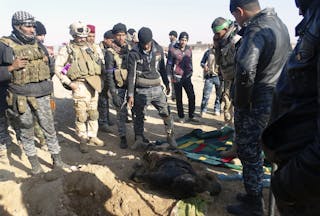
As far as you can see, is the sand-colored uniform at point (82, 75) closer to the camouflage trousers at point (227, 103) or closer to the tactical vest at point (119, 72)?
the tactical vest at point (119, 72)

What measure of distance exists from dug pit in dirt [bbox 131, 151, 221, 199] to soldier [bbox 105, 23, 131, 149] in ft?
6.88

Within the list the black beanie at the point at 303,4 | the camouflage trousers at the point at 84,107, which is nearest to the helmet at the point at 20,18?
the camouflage trousers at the point at 84,107

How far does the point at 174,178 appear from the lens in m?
3.19

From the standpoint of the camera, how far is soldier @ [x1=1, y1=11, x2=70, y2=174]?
4.11 metres

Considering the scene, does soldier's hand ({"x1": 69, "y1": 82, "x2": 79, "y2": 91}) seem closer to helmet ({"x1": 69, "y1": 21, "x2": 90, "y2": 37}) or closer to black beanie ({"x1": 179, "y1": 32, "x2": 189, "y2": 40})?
helmet ({"x1": 69, "y1": 21, "x2": 90, "y2": 37})

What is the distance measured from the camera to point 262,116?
285cm

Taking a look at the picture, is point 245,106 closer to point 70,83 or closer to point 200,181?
point 200,181

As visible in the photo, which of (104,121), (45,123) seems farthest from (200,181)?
(104,121)

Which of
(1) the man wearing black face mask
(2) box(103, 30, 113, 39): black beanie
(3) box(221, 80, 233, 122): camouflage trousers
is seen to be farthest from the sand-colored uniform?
(1) the man wearing black face mask

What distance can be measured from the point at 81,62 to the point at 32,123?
1.45 metres

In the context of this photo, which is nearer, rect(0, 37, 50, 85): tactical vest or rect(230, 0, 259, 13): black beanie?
rect(230, 0, 259, 13): black beanie

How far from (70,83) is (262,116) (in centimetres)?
360

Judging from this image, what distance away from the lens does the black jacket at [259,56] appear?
260 cm

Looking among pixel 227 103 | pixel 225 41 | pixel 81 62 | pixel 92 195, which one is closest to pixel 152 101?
pixel 81 62
